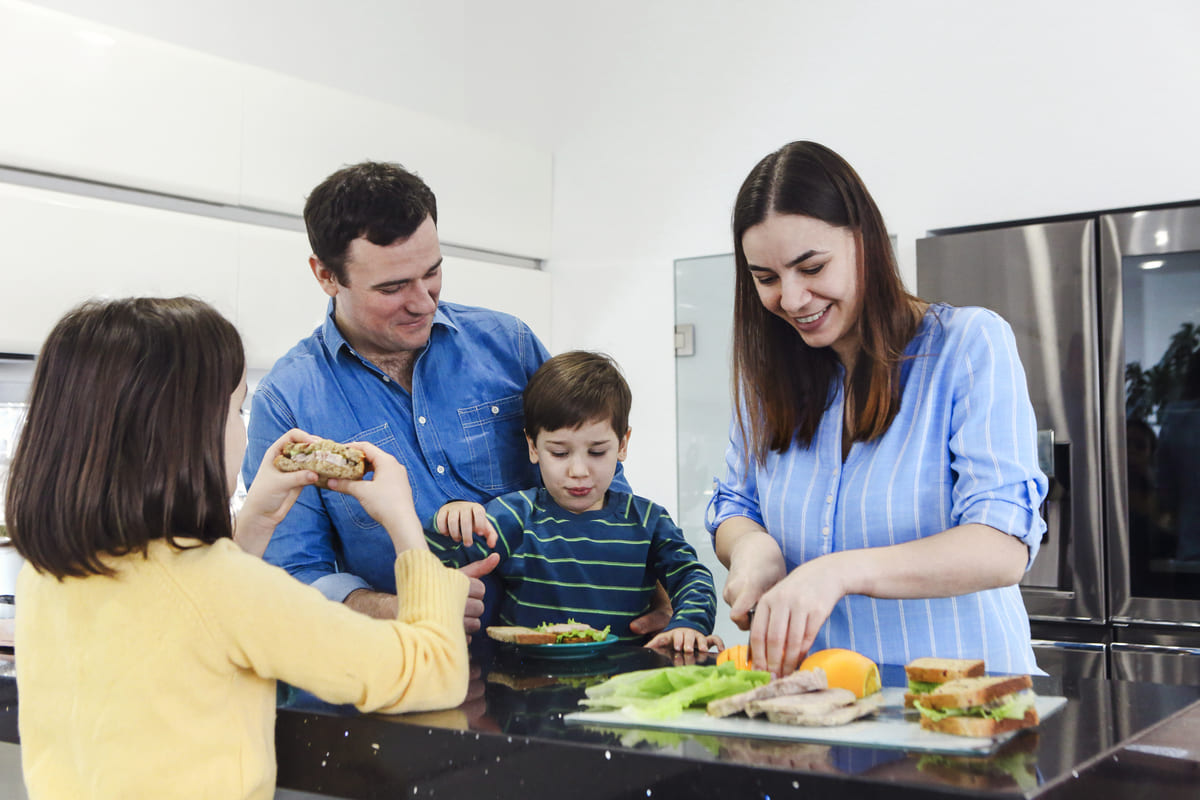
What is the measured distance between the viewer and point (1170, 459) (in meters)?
2.39

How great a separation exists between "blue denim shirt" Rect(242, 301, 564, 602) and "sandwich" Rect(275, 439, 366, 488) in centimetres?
33

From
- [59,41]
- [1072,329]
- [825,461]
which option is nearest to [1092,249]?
[1072,329]

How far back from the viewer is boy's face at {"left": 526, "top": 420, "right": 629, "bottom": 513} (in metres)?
1.80

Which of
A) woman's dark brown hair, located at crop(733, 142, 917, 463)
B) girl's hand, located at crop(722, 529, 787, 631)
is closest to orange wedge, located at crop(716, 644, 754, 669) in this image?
girl's hand, located at crop(722, 529, 787, 631)

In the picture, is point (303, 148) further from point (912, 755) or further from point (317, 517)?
point (912, 755)

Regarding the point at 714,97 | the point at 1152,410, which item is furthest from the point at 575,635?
the point at 714,97

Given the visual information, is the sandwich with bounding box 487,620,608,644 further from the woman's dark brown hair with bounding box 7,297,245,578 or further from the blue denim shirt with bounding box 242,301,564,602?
the woman's dark brown hair with bounding box 7,297,245,578

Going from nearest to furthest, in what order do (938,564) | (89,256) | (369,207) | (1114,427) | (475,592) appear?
(938,564) → (475,592) → (369,207) → (89,256) → (1114,427)

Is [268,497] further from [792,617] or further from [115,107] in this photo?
[115,107]

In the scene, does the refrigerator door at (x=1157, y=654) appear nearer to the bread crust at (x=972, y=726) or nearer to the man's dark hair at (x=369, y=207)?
the bread crust at (x=972, y=726)

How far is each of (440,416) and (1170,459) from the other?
1.63 metres

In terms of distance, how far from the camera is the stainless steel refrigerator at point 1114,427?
2.38 m

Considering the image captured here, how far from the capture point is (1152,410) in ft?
7.91

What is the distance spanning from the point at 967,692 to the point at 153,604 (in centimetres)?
73
